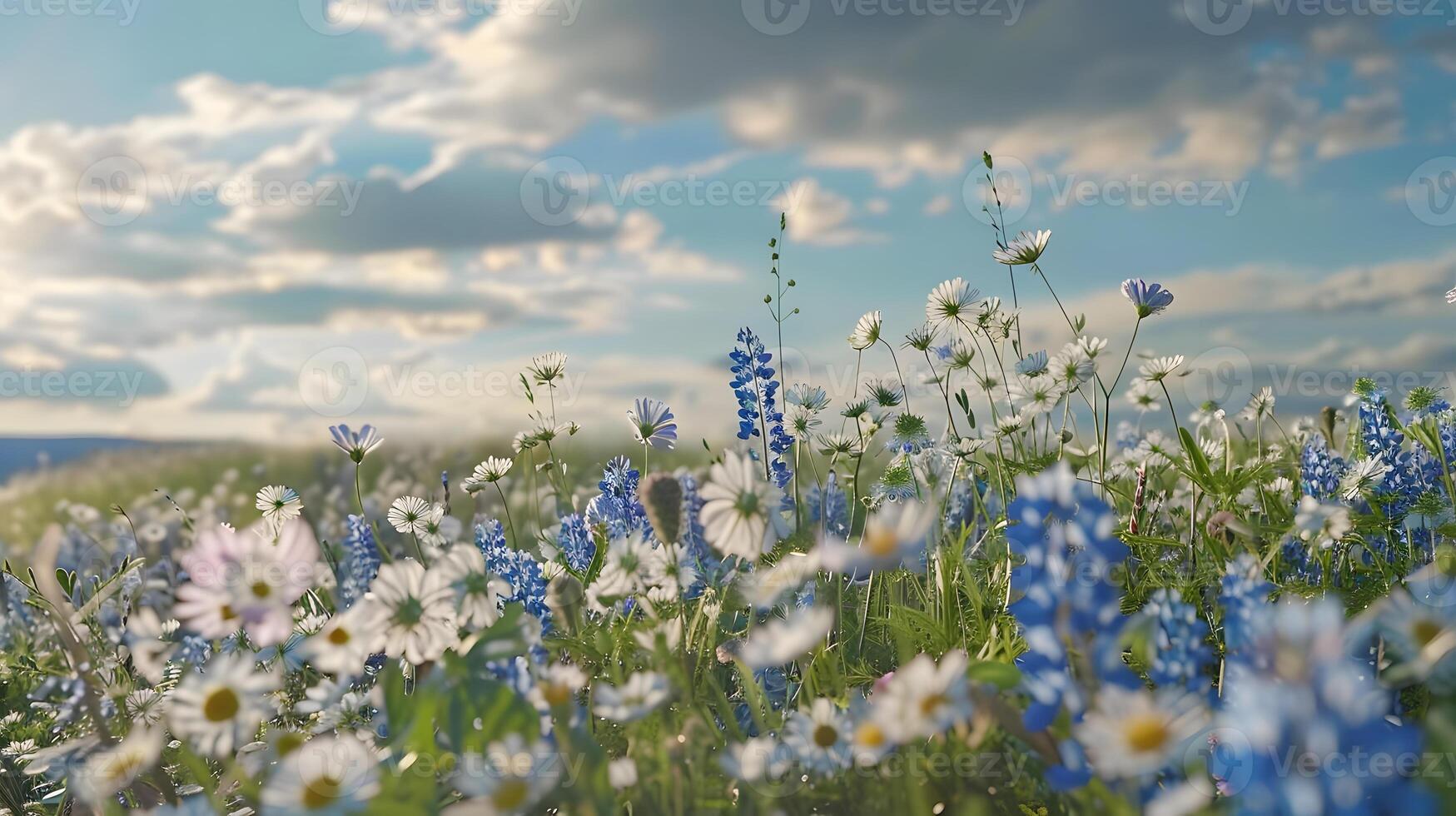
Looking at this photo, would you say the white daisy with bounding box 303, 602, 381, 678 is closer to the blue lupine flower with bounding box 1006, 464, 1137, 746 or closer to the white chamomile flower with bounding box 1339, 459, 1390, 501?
the blue lupine flower with bounding box 1006, 464, 1137, 746

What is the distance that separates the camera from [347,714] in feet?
6.01

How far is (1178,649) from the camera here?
1.26 m

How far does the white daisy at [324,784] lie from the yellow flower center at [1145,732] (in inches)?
31.6

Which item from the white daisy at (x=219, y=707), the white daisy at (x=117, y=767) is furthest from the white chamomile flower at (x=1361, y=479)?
the white daisy at (x=117, y=767)

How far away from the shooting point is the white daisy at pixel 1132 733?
3.06 ft

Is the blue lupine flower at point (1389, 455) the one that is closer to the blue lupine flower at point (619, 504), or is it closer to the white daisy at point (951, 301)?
the white daisy at point (951, 301)

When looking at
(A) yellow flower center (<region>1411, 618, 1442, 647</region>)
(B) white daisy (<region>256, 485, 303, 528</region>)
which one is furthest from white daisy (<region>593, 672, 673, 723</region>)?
(B) white daisy (<region>256, 485, 303, 528</region>)

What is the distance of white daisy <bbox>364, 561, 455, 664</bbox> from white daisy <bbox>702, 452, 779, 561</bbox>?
39cm

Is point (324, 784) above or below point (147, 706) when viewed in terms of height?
above

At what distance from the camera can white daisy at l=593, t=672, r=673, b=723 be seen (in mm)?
1271

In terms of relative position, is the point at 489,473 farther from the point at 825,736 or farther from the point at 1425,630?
the point at 1425,630

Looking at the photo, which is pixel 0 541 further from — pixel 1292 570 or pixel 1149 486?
pixel 1292 570

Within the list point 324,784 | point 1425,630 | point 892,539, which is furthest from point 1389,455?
point 324,784

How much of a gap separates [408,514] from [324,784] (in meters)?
1.66
